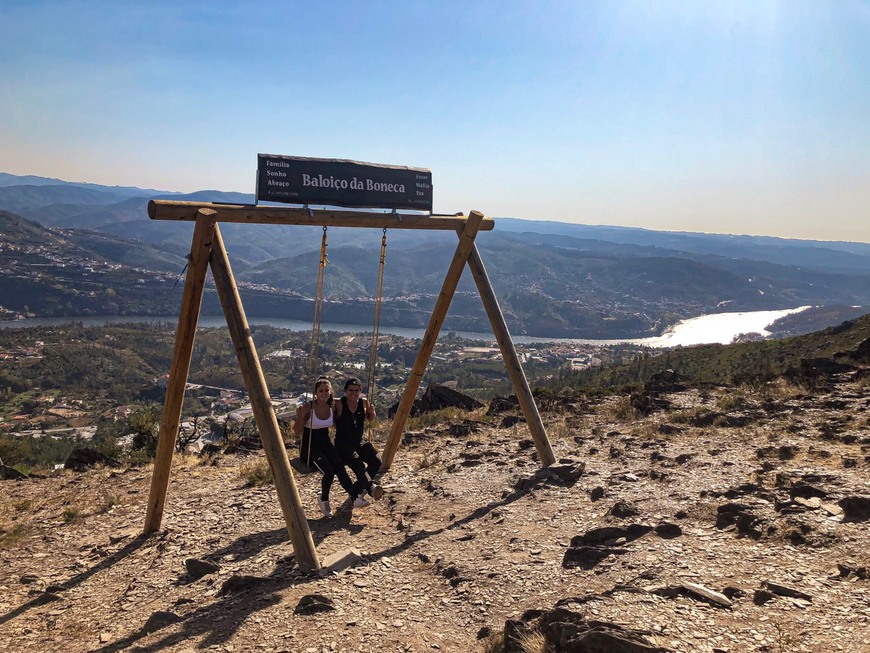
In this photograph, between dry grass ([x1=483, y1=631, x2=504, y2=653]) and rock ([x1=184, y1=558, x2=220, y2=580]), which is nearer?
dry grass ([x1=483, y1=631, x2=504, y2=653])

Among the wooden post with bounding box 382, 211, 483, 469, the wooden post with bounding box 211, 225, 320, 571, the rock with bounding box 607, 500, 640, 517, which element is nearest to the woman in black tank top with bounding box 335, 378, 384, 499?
the wooden post with bounding box 382, 211, 483, 469

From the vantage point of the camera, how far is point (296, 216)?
20.8 feet

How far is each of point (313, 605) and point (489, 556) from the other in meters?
1.87

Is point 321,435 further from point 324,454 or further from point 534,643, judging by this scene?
point 534,643

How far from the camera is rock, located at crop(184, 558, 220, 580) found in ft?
18.1

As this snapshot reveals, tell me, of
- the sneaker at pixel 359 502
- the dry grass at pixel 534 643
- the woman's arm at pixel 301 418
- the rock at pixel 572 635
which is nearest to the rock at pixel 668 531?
the rock at pixel 572 635

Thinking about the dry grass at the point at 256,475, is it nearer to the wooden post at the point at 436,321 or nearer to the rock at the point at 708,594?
the wooden post at the point at 436,321

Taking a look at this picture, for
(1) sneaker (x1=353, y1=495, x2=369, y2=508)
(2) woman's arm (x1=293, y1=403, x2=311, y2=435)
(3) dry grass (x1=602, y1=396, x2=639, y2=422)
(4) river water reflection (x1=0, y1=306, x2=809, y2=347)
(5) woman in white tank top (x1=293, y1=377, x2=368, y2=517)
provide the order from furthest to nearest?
(4) river water reflection (x1=0, y1=306, x2=809, y2=347)
(3) dry grass (x1=602, y1=396, x2=639, y2=422)
(1) sneaker (x1=353, y1=495, x2=369, y2=508)
(5) woman in white tank top (x1=293, y1=377, x2=368, y2=517)
(2) woman's arm (x1=293, y1=403, x2=311, y2=435)

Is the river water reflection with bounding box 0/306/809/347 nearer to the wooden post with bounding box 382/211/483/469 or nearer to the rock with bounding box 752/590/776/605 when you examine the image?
the wooden post with bounding box 382/211/483/469

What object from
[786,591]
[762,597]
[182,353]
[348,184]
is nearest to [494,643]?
[762,597]

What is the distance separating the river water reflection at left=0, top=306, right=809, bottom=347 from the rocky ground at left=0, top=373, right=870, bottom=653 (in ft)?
417

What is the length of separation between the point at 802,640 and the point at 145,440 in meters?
11.9

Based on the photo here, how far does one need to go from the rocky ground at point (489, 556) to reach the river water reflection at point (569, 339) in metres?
127

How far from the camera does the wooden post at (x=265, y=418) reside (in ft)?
17.4
